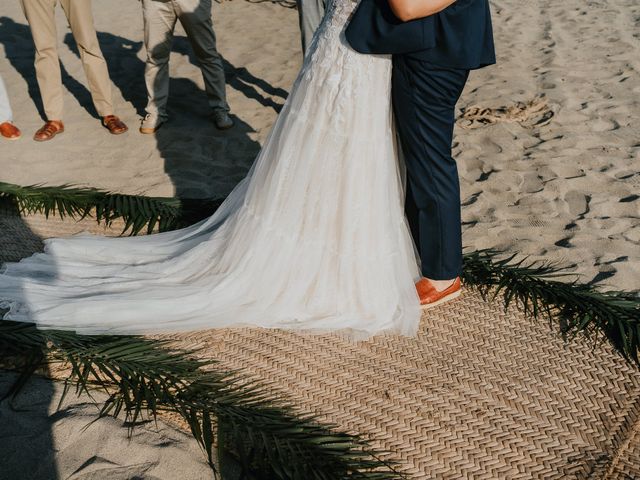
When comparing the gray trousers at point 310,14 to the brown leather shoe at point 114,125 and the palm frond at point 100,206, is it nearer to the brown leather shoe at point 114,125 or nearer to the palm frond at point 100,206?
the palm frond at point 100,206

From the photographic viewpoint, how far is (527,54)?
20.1ft

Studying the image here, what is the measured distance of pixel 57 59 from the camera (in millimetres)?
4781

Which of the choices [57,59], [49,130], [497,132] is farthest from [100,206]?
[497,132]

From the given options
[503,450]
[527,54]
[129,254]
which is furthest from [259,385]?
[527,54]

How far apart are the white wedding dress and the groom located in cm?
8

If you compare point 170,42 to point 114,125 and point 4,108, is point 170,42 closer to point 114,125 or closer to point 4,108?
point 114,125

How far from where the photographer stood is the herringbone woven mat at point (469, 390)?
1.88 meters

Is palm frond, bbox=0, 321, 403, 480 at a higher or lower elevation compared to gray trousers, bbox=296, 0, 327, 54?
lower

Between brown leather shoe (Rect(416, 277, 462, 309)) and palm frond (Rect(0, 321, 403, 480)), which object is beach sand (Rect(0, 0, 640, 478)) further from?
brown leather shoe (Rect(416, 277, 462, 309))

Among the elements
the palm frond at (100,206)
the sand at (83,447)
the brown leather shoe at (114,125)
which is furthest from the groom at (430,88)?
the brown leather shoe at (114,125)

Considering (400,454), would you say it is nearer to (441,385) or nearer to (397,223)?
(441,385)

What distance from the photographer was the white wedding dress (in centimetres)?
227

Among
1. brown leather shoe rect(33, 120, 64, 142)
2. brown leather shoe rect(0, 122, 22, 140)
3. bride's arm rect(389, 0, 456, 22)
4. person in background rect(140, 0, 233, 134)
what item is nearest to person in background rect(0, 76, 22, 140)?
brown leather shoe rect(0, 122, 22, 140)

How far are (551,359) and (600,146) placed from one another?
2.42 meters
